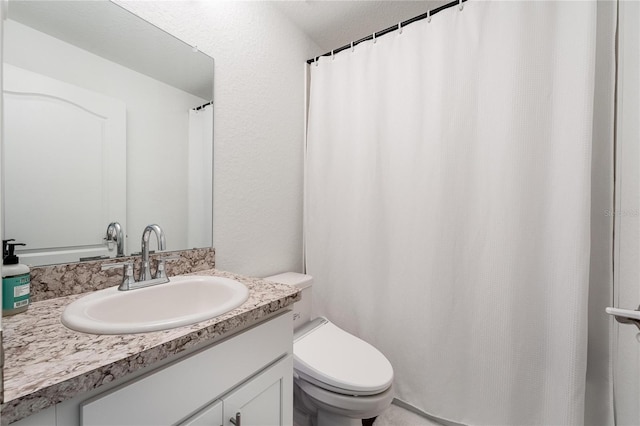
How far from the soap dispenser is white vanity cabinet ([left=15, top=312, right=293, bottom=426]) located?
38 cm

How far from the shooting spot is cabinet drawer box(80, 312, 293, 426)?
1.74 feet

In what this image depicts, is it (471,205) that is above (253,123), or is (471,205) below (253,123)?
below

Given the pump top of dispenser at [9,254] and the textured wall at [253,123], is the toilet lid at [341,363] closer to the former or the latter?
the textured wall at [253,123]

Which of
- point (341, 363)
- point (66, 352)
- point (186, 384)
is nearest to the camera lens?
point (66, 352)

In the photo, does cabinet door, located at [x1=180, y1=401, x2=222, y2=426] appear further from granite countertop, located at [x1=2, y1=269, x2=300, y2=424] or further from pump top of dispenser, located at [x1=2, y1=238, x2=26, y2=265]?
pump top of dispenser, located at [x1=2, y1=238, x2=26, y2=265]

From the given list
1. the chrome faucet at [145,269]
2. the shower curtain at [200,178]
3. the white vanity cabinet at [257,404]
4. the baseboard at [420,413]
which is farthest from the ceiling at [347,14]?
the baseboard at [420,413]

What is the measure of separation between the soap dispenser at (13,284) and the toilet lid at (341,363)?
0.89 meters

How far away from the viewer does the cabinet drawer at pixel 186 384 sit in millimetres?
531

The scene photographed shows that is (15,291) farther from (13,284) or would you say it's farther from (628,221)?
(628,221)

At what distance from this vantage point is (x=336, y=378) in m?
1.05

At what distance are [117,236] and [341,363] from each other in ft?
3.28

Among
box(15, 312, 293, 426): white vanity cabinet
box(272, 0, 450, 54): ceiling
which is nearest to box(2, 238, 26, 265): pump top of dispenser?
box(15, 312, 293, 426): white vanity cabinet

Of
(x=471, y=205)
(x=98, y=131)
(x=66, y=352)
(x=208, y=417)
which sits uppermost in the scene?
(x=98, y=131)

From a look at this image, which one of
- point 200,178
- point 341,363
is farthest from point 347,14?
point 341,363
